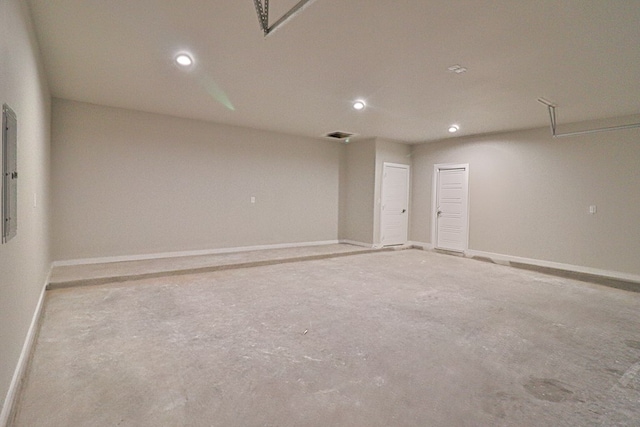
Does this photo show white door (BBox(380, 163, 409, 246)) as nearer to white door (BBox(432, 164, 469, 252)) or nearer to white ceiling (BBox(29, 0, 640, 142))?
white door (BBox(432, 164, 469, 252))

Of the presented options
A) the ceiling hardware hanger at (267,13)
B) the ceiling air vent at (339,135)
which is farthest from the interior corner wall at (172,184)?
the ceiling hardware hanger at (267,13)

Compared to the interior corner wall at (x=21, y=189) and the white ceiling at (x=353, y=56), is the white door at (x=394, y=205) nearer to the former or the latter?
the white ceiling at (x=353, y=56)

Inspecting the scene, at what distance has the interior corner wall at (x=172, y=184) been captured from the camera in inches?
203

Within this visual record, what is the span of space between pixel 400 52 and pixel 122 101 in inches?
168

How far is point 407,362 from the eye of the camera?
2.50 meters

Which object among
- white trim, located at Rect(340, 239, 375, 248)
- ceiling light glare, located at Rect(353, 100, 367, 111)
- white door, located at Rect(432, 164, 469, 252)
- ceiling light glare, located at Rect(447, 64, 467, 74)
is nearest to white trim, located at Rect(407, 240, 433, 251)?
white door, located at Rect(432, 164, 469, 252)

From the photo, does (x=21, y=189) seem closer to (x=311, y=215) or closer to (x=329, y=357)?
(x=329, y=357)

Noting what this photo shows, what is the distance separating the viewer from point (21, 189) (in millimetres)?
2434

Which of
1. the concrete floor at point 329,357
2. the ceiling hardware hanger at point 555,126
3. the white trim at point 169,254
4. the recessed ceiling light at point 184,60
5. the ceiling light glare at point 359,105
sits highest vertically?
the recessed ceiling light at point 184,60

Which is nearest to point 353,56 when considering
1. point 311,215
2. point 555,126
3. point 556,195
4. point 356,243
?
point 555,126

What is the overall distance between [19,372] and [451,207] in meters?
7.52

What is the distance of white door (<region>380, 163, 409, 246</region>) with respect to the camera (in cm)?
793

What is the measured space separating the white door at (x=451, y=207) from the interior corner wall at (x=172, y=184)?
282cm

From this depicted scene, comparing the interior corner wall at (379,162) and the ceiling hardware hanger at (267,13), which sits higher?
the ceiling hardware hanger at (267,13)
